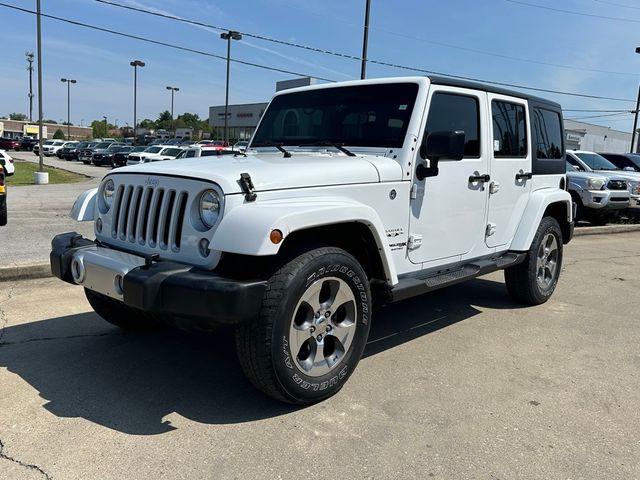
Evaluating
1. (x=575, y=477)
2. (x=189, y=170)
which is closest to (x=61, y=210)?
(x=189, y=170)

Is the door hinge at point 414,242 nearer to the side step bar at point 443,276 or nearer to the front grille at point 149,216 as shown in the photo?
the side step bar at point 443,276

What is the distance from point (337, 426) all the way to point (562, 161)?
431 cm

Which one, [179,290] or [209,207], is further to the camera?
[209,207]

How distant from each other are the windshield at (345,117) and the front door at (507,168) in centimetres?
117

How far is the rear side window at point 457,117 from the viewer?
4046 millimetres

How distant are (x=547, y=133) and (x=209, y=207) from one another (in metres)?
4.11

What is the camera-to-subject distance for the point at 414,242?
389 cm

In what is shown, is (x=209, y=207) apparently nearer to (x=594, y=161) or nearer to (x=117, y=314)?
(x=117, y=314)

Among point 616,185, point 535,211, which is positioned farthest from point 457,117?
point 616,185

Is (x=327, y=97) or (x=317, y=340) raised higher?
(x=327, y=97)

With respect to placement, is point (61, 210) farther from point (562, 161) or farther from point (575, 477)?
point (575, 477)

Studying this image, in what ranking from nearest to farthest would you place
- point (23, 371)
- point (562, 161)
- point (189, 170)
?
point (189, 170)
point (23, 371)
point (562, 161)

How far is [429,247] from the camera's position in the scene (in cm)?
405

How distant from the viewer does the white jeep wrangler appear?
9.44 ft
